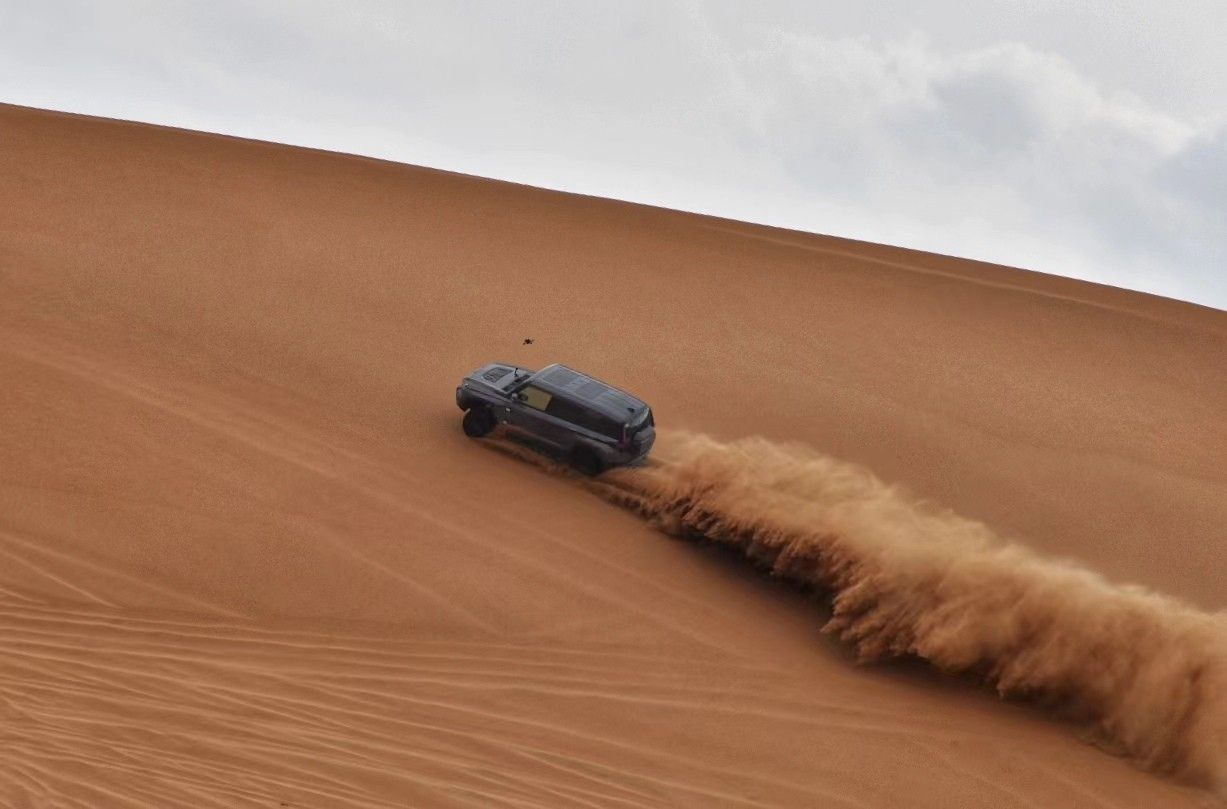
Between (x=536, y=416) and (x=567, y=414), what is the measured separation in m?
0.39

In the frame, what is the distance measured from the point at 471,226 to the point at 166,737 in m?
15.2

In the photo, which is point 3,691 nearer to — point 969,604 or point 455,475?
point 455,475

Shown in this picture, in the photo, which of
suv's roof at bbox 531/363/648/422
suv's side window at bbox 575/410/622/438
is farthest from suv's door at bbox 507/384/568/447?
suv's side window at bbox 575/410/622/438

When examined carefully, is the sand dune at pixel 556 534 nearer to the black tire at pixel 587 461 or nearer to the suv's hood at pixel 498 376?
the black tire at pixel 587 461

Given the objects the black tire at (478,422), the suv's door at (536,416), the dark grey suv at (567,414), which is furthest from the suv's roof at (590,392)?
the black tire at (478,422)

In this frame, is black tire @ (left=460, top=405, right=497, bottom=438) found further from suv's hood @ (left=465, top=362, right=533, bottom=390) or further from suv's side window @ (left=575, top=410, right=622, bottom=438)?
suv's side window @ (left=575, top=410, right=622, bottom=438)

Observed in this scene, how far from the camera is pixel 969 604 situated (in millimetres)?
11406

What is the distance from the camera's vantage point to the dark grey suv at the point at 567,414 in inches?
559

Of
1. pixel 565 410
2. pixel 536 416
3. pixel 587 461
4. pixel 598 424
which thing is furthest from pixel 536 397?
pixel 587 461

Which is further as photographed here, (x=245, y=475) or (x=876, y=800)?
(x=245, y=475)

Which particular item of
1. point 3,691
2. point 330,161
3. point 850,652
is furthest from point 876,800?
point 330,161

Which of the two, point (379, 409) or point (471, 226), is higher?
point (471, 226)

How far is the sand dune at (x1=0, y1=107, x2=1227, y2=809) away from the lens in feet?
32.5

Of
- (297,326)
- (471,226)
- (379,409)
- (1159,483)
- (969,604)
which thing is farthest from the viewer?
(471,226)
